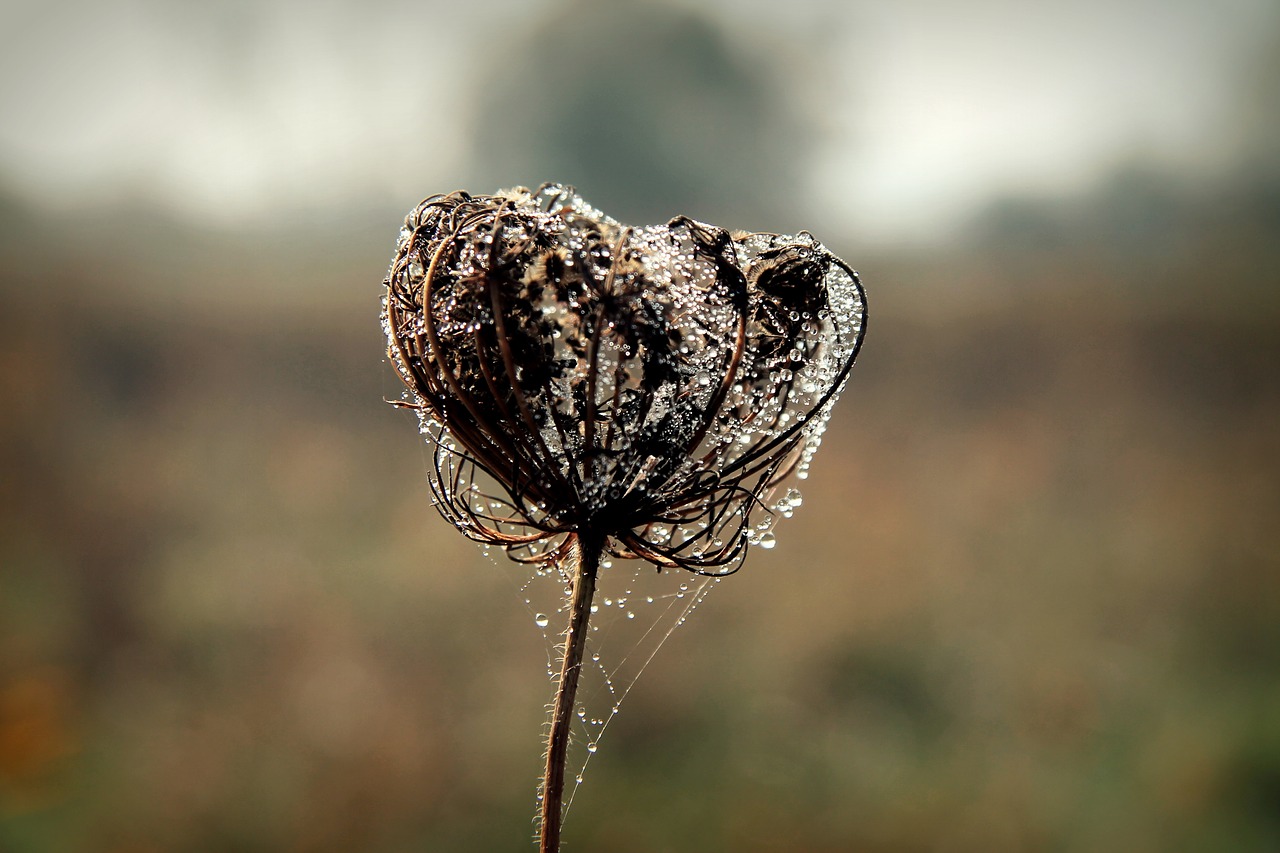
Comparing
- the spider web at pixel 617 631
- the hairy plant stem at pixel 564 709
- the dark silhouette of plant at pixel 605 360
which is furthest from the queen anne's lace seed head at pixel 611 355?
the spider web at pixel 617 631

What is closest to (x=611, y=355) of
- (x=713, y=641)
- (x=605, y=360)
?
(x=605, y=360)

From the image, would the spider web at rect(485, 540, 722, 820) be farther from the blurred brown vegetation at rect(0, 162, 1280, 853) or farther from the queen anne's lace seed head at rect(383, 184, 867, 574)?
the queen anne's lace seed head at rect(383, 184, 867, 574)

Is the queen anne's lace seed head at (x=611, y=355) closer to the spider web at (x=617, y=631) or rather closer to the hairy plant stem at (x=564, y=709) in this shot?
the hairy plant stem at (x=564, y=709)

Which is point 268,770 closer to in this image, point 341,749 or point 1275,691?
point 341,749

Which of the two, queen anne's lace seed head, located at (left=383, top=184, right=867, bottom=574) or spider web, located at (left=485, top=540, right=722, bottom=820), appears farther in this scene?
spider web, located at (left=485, top=540, right=722, bottom=820)

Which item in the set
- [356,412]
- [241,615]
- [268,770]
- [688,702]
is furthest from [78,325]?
[688,702]

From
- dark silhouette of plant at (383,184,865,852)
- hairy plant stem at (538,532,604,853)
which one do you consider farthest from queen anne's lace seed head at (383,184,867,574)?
hairy plant stem at (538,532,604,853)

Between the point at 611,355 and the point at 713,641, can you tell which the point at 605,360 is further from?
the point at 713,641
